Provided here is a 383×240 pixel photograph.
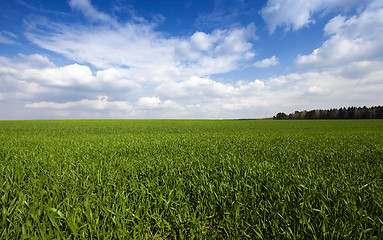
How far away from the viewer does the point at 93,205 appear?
8.88 feet

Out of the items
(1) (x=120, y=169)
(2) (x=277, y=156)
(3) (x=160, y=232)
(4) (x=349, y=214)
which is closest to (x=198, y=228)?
(3) (x=160, y=232)

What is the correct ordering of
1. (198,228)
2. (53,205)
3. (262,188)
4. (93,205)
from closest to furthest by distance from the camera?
(198,228)
(53,205)
(93,205)
(262,188)

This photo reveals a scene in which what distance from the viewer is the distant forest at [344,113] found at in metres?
82.0

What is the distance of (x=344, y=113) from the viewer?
88062 millimetres

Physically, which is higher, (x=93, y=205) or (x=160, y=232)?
(x=93, y=205)

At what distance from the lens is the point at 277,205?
2551 millimetres

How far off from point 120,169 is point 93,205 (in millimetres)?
1835

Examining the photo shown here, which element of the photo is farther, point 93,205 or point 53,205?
point 93,205

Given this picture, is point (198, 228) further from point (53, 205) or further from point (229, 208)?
point (53, 205)

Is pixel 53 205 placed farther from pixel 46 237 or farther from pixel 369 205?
pixel 369 205

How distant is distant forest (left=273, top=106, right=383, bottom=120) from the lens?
82000 mm

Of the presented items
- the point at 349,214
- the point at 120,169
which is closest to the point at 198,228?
the point at 349,214

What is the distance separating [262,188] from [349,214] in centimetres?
125

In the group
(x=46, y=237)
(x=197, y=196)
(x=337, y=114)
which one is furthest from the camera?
(x=337, y=114)
